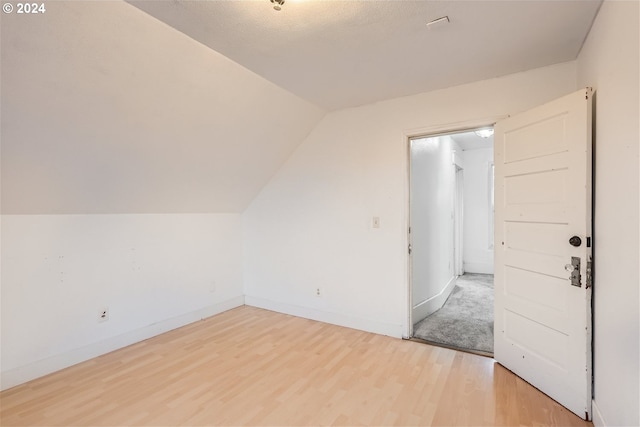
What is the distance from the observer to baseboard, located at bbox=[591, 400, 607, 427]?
166cm

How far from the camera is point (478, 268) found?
6176 mm

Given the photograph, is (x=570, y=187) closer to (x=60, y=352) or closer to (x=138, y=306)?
(x=138, y=306)

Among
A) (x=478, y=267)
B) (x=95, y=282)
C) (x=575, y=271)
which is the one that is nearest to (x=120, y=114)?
(x=95, y=282)

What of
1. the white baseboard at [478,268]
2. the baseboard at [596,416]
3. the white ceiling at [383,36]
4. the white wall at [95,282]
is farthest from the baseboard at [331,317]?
the white baseboard at [478,268]

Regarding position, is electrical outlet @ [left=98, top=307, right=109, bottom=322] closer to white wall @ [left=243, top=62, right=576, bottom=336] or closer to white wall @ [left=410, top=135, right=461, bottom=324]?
white wall @ [left=243, top=62, right=576, bottom=336]

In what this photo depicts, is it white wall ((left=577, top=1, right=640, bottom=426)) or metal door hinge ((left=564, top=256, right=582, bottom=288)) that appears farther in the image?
metal door hinge ((left=564, top=256, right=582, bottom=288))

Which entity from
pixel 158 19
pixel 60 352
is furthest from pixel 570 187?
pixel 60 352

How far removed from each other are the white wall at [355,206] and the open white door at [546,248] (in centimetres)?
47

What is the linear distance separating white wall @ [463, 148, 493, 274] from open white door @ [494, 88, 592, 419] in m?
4.12

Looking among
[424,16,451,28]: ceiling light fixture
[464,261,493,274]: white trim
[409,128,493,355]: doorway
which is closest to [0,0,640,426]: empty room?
[424,16,451,28]: ceiling light fixture

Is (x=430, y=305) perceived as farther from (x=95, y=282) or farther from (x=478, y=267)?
(x=95, y=282)

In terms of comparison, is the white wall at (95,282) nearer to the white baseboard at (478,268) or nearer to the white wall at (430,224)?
the white wall at (430,224)

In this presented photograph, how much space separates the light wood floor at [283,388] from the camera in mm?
1865

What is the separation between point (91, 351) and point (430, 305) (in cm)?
353
